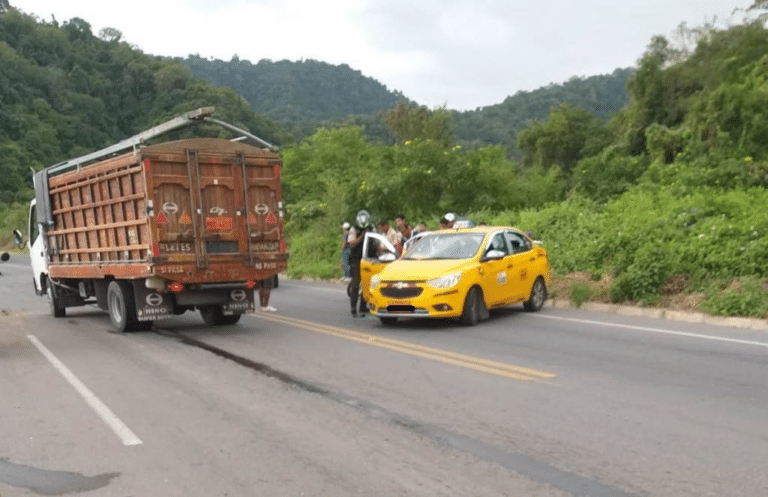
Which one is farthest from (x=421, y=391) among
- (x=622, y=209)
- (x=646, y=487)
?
(x=622, y=209)

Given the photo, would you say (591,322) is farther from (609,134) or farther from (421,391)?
(609,134)

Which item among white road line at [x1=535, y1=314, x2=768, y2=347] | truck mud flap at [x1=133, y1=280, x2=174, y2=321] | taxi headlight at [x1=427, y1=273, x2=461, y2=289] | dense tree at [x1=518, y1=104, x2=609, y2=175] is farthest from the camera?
dense tree at [x1=518, y1=104, x2=609, y2=175]

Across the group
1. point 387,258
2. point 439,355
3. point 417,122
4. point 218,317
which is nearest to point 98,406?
point 439,355

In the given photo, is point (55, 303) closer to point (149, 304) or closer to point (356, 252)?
point (149, 304)

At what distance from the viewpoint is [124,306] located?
1388 centimetres

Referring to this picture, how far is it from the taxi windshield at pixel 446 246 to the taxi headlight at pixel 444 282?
0.91 meters

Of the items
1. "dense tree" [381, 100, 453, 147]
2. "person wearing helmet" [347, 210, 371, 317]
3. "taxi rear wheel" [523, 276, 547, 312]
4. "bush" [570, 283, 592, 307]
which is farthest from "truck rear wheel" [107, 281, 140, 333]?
"dense tree" [381, 100, 453, 147]

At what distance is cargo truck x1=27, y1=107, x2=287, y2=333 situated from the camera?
1295 cm

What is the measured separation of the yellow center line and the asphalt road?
54 mm

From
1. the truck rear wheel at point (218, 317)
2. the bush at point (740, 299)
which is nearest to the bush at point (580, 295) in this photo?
the bush at point (740, 299)

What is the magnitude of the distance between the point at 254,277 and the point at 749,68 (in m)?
26.2

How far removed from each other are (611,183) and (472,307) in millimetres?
14846

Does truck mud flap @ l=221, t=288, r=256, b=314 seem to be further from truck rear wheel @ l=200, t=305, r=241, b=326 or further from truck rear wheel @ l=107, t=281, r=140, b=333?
truck rear wheel @ l=107, t=281, r=140, b=333

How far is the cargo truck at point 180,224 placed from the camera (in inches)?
510
